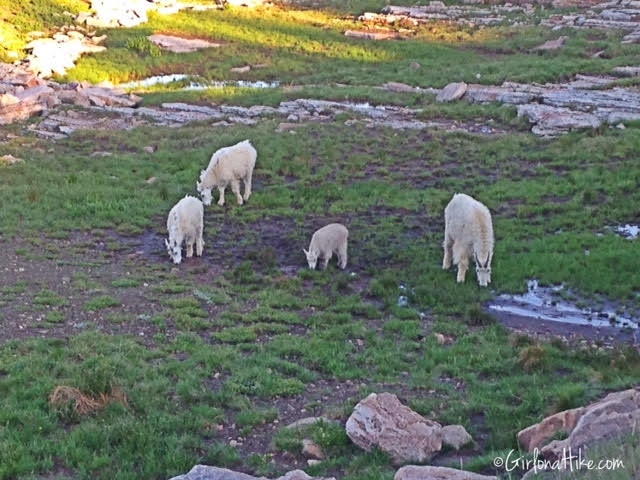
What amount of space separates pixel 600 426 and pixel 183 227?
12.4 metres

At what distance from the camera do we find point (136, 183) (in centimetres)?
2511

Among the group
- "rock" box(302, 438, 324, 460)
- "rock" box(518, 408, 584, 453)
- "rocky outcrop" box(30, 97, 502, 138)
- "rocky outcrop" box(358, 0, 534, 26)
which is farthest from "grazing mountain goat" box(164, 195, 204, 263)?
"rocky outcrop" box(358, 0, 534, 26)

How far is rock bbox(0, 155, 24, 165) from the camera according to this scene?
26.1 metres

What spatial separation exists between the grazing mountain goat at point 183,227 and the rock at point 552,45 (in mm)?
35269

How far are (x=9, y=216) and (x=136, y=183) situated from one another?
4.63 meters

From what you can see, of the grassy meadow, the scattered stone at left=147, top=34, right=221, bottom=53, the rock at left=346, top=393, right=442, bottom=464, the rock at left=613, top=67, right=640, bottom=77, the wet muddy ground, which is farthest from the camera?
the scattered stone at left=147, top=34, right=221, bottom=53

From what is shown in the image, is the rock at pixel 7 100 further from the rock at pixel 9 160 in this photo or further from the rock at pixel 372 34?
the rock at pixel 372 34

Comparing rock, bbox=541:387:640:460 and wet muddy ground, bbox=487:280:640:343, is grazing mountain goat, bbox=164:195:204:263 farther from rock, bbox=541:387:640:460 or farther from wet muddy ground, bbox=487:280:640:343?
rock, bbox=541:387:640:460

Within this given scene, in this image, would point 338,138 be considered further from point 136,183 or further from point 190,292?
point 190,292

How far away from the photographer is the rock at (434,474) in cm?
803

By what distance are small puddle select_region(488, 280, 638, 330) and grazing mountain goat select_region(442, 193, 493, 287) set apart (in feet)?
2.88

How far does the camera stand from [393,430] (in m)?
10.1

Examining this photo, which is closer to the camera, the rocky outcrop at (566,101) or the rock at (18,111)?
the rocky outcrop at (566,101)

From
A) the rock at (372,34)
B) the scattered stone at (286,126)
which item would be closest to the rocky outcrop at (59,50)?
the rock at (372,34)
